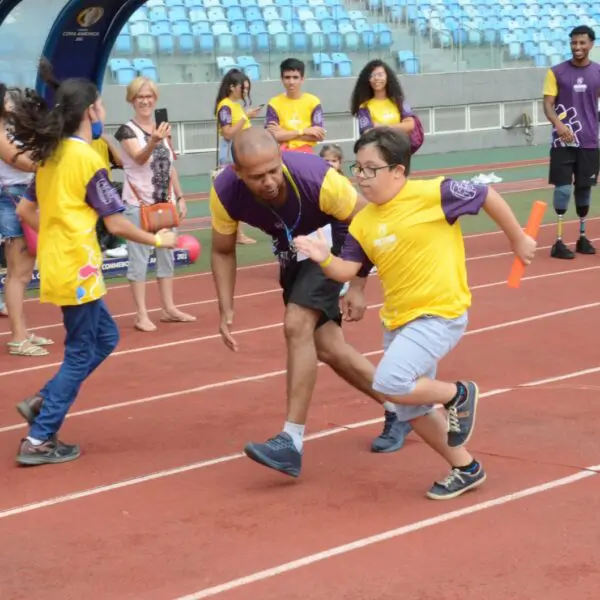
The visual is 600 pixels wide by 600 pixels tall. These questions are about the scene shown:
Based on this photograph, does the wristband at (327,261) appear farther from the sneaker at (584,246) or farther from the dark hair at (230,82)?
the dark hair at (230,82)

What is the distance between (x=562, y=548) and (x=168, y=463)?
2.23 metres

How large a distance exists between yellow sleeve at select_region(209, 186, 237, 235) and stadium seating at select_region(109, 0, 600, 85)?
15.8 meters

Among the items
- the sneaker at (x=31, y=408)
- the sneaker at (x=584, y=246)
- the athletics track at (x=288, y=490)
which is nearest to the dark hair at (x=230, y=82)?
the sneaker at (x=584, y=246)

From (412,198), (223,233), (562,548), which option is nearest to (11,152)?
(223,233)

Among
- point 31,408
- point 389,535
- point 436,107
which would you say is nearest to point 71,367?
point 31,408

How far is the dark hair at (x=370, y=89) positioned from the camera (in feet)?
37.6

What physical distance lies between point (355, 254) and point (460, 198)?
0.53 meters

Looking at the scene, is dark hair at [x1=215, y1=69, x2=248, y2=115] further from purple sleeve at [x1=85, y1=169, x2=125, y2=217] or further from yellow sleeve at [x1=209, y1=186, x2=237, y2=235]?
yellow sleeve at [x1=209, y1=186, x2=237, y2=235]

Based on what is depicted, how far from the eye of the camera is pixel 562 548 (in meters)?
4.57

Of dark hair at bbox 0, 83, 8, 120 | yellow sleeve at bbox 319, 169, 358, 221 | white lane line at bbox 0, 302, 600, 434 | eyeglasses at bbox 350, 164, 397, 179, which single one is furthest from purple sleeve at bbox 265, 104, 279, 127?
eyeglasses at bbox 350, 164, 397, 179

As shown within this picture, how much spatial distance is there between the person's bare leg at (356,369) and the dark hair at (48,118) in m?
1.65

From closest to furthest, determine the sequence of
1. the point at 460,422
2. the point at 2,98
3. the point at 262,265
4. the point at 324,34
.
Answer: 1. the point at 460,422
2. the point at 2,98
3. the point at 262,265
4. the point at 324,34

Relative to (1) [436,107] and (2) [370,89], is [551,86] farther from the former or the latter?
(1) [436,107]

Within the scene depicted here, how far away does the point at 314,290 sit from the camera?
5.68 metres
